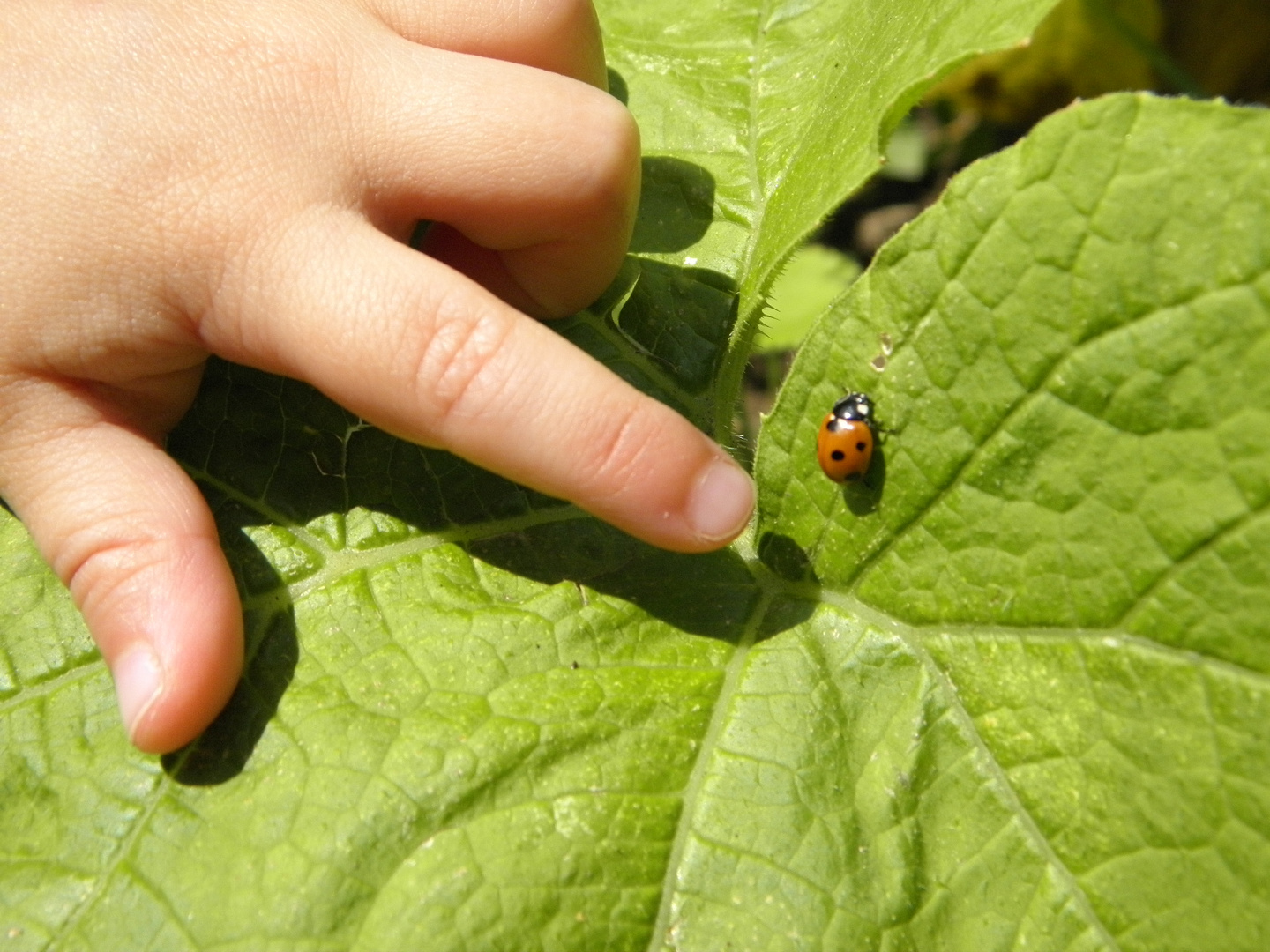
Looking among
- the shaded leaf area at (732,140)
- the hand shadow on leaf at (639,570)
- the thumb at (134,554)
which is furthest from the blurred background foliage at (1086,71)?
the thumb at (134,554)

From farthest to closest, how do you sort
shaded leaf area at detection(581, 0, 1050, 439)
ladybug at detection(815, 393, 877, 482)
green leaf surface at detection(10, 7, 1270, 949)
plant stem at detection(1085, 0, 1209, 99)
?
plant stem at detection(1085, 0, 1209, 99) → shaded leaf area at detection(581, 0, 1050, 439) → ladybug at detection(815, 393, 877, 482) → green leaf surface at detection(10, 7, 1270, 949)

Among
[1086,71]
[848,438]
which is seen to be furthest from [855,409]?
[1086,71]

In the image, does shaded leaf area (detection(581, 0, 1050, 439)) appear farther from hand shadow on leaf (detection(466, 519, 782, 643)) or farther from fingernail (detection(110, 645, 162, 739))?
fingernail (detection(110, 645, 162, 739))

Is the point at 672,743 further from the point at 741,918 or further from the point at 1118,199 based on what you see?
the point at 1118,199

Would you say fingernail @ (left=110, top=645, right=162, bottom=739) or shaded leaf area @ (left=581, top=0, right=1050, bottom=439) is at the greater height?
shaded leaf area @ (left=581, top=0, right=1050, bottom=439)

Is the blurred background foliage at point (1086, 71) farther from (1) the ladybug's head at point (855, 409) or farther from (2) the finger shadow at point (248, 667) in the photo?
(2) the finger shadow at point (248, 667)

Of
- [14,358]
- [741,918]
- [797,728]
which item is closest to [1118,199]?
[797,728]

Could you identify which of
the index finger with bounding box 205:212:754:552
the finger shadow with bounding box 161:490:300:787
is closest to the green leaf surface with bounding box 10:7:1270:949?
the finger shadow with bounding box 161:490:300:787
